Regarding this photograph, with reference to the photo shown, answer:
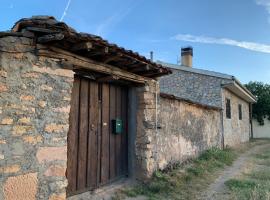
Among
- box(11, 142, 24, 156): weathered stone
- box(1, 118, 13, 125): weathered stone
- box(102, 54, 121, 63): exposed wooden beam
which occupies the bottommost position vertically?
box(11, 142, 24, 156): weathered stone

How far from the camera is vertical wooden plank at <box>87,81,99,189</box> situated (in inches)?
195

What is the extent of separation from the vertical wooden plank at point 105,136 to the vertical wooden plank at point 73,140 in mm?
678

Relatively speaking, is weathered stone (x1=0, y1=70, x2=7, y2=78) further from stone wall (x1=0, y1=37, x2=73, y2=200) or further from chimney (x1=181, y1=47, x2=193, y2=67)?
chimney (x1=181, y1=47, x2=193, y2=67)

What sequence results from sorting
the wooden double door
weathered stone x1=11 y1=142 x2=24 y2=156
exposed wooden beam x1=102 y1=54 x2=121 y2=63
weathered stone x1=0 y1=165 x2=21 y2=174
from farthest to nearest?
1. the wooden double door
2. exposed wooden beam x1=102 y1=54 x2=121 y2=63
3. weathered stone x1=11 y1=142 x2=24 y2=156
4. weathered stone x1=0 y1=165 x2=21 y2=174

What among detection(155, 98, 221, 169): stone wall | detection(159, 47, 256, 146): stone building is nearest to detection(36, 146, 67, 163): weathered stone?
detection(155, 98, 221, 169): stone wall

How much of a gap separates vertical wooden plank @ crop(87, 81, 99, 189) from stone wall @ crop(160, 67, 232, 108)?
846 centimetres

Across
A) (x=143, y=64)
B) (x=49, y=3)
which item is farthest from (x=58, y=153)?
(x=49, y=3)

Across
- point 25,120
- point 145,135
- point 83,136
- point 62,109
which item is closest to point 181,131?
point 145,135

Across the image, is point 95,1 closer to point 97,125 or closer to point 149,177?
point 97,125

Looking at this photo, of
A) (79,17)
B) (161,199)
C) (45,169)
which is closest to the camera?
(45,169)

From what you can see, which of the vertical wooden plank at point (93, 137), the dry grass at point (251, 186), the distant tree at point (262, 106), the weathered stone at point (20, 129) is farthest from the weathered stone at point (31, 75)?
the distant tree at point (262, 106)

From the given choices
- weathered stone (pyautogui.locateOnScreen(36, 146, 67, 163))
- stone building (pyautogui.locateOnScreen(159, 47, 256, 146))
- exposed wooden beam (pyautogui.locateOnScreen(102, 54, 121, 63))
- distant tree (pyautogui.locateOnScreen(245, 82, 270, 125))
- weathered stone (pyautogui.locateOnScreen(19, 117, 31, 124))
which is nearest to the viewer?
weathered stone (pyautogui.locateOnScreen(19, 117, 31, 124))

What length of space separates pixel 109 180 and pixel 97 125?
3.70 feet

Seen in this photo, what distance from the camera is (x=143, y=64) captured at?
5055 millimetres
